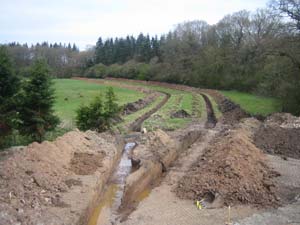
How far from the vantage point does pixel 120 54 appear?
99.1 meters

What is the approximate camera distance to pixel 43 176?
11.4 meters

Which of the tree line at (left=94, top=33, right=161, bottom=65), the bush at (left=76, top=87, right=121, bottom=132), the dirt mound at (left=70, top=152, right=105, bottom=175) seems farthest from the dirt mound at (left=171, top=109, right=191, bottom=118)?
the tree line at (left=94, top=33, right=161, bottom=65)

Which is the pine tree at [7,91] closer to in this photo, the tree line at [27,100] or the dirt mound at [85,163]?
the tree line at [27,100]

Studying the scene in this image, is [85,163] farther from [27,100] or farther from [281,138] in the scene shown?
[281,138]

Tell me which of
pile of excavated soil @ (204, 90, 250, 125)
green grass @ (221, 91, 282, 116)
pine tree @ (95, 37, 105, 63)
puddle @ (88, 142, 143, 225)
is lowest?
puddle @ (88, 142, 143, 225)

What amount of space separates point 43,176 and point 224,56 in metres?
46.9

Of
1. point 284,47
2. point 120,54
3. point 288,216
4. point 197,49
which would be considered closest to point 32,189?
point 288,216

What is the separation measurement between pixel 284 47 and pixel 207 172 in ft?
54.2

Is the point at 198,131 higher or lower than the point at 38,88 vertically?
lower

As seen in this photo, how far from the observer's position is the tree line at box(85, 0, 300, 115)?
2494cm

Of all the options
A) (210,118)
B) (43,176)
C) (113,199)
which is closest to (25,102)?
(43,176)

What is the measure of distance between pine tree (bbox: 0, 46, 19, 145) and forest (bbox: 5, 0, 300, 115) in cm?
120

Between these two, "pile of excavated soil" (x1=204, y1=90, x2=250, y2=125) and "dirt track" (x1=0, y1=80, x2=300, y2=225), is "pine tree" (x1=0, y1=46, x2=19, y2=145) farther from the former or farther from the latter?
"pile of excavated soil" (x1=204, y1=90, x2=250, y2=125)

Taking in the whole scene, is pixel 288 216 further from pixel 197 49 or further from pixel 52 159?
pixel 197 49
